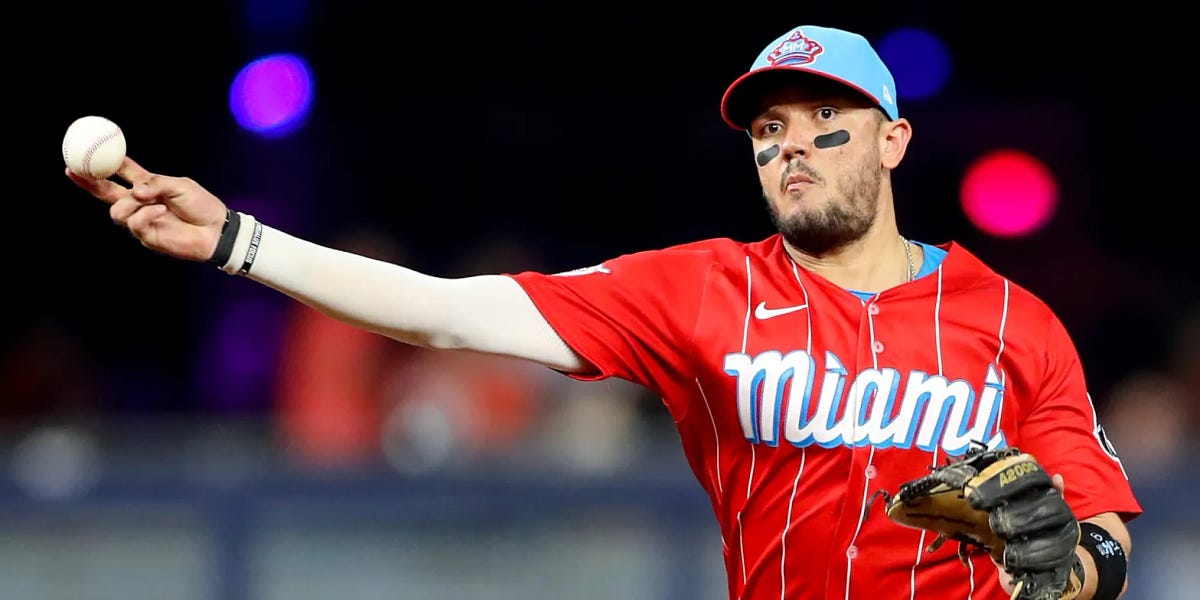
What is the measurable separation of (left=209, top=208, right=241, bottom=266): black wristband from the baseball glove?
135cm

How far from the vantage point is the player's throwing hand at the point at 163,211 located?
277 cm

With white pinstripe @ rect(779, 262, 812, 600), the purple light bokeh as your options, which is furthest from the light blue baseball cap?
the purple light bokeh

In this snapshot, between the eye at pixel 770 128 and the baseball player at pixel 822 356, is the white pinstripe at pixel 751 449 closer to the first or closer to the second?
the baseball player at pixel 822 356

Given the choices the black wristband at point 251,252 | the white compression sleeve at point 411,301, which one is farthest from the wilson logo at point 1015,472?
the black wristband at point 251,252

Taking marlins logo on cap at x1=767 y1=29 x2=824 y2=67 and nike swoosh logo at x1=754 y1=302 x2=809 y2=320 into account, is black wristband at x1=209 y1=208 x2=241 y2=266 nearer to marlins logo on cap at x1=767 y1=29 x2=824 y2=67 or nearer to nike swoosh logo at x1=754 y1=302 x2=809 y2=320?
nike swoosh logo at x1=754 y1=302 x2=809 y2=320

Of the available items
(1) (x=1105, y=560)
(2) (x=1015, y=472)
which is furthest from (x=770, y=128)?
(1) (x=1105, y=560)

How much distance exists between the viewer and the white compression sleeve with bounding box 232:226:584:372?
9.55ft

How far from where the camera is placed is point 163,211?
2793mm

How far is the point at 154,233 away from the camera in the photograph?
2775 millimetres

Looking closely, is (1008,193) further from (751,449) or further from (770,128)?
(751,449)

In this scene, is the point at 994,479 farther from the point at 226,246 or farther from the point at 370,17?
the point at 370,17

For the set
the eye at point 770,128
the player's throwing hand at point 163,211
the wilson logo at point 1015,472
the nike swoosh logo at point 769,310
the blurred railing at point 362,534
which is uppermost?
the eye at point 770,128

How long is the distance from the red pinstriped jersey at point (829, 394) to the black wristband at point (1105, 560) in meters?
0.10

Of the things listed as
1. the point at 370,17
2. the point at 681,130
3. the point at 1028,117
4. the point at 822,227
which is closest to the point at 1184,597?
the point at 822,227
